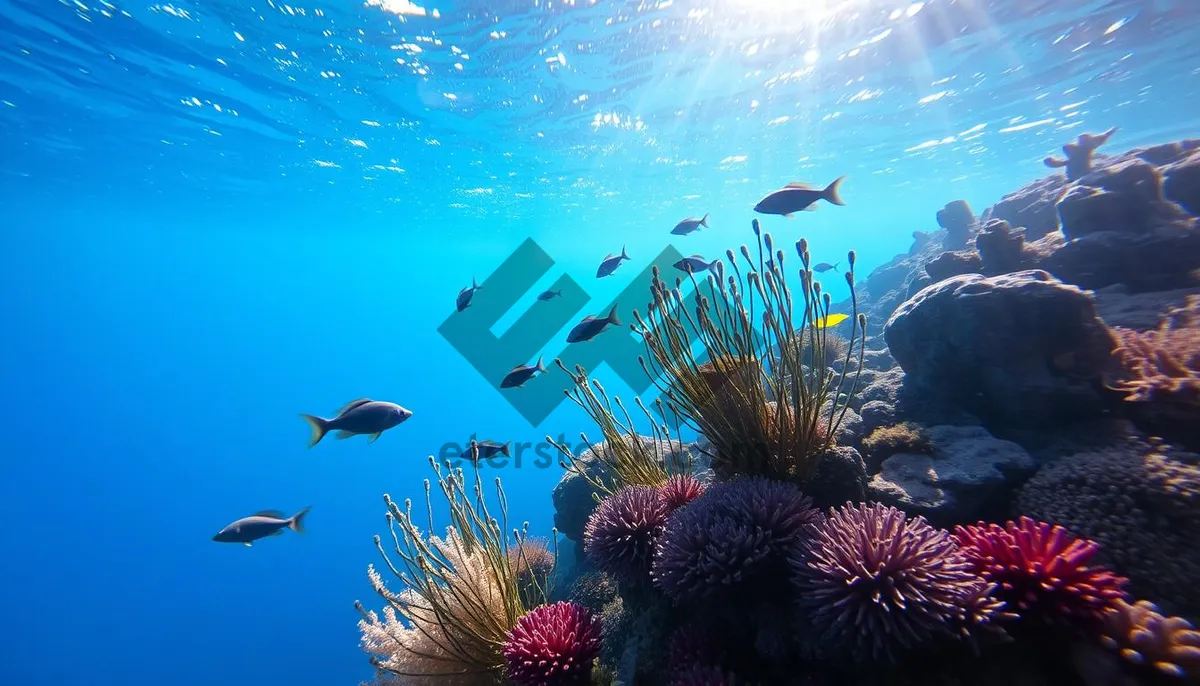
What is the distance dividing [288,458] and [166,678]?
4043 cm

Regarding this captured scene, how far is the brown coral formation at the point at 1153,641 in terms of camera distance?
1735 mm

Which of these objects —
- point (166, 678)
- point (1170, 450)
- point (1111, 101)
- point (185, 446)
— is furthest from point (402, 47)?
point (185, 446)

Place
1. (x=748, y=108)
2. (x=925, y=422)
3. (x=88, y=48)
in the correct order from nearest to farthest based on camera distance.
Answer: (x=925, y=422) → (x=88, y=48) → (x=748, y=108)

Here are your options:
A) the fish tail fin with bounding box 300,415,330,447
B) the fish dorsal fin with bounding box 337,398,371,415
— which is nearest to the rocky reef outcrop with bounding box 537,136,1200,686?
the fish dorsal fin with bounding box 337,398,371,415

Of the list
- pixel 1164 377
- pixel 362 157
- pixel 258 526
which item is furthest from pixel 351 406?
pixel 362 157

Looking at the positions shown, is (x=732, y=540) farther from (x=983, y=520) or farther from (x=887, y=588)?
(x=983, y=520)

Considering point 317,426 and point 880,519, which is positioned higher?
point 317,426

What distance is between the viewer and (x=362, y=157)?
61.2ft

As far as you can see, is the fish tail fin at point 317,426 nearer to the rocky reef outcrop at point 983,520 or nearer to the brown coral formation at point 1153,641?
the rocky reef outcrop at point 983,520

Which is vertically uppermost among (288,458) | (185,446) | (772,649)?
(185,446)

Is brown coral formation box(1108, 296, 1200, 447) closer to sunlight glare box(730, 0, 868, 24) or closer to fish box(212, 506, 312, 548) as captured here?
fish box(212, 506, 312, 548)

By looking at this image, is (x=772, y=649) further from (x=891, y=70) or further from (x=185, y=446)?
(x=185, y=446)

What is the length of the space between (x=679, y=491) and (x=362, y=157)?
20.9m

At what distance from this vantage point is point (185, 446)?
213 feet
